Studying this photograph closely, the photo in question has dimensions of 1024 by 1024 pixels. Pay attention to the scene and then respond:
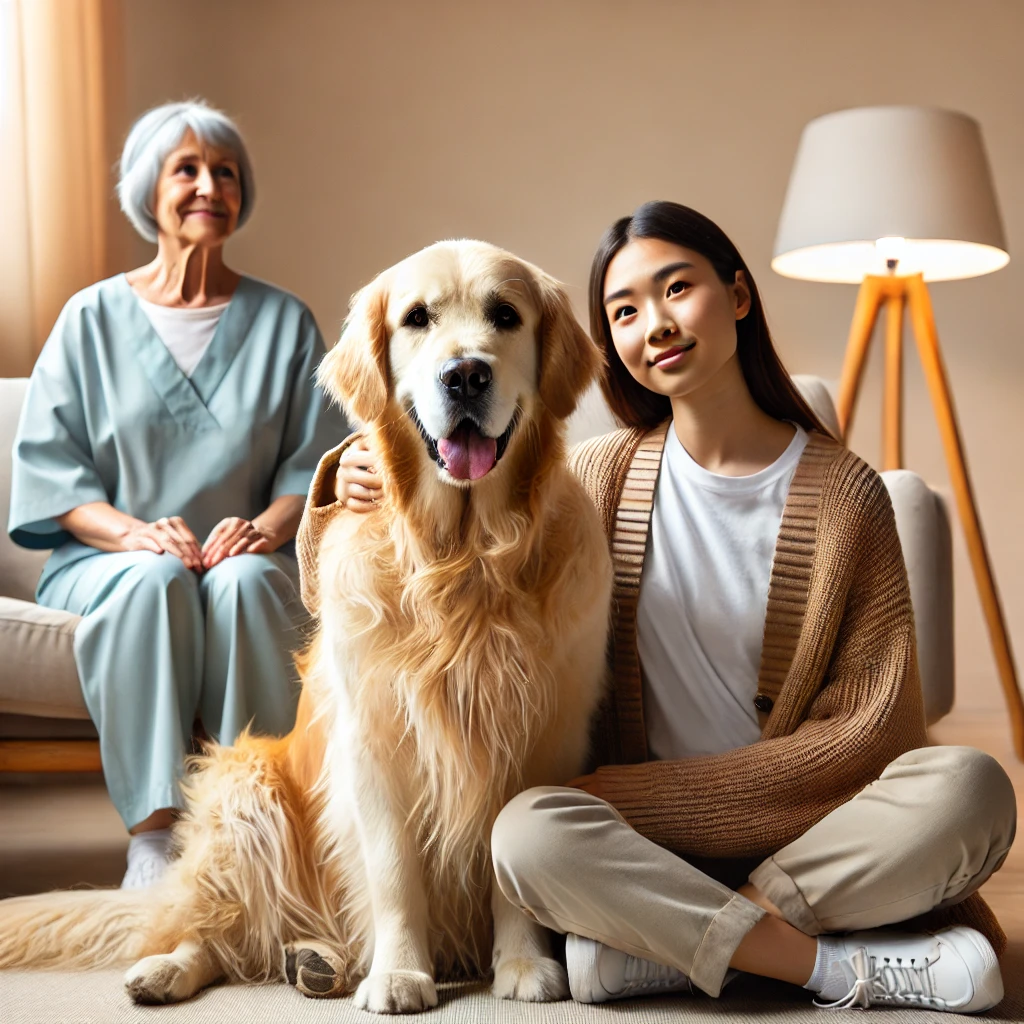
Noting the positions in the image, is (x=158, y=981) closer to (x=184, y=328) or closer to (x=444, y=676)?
(x=444, y=676)

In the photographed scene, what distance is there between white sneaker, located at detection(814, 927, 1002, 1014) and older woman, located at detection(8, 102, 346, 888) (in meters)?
1.01

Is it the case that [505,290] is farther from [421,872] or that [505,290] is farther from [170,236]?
[170,236]

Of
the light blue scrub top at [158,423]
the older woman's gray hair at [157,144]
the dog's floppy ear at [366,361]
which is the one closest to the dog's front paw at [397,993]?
the dog's floppy ear at [366,361]

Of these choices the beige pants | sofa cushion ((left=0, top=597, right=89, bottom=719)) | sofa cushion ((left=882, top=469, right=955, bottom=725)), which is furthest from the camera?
sofa cushion ((left=882, top=469, right=955, bottom=725))

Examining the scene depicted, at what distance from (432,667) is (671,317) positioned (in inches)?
21.0

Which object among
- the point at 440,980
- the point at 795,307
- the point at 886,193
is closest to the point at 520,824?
the point at 440,980

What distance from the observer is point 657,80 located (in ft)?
11.4

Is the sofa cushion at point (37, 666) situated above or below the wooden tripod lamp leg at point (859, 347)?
below

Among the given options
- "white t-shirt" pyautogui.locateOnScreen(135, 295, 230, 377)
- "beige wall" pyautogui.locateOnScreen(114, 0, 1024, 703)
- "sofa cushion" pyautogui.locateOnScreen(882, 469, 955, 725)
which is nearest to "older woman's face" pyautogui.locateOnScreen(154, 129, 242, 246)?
"white t-shirt" pyautogui.locateOnScreen(135, 295, 230, 377)

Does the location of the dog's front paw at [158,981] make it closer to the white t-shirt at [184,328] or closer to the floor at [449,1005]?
the floor at [449,1005]

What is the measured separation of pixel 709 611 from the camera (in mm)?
1510

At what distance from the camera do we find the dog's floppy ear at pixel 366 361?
1376mm

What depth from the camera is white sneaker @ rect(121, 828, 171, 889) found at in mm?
1722

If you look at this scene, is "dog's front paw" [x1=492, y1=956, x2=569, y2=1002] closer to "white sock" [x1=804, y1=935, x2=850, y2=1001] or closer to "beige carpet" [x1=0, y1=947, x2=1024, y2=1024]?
Result: "beige carpet" [x1=0, y1=947, x2=1024, y2=1024]
